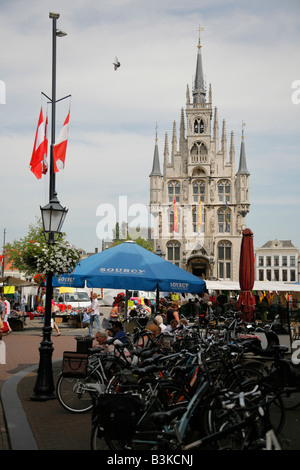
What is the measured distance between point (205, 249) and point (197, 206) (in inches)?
201

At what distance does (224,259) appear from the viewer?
2207 inches

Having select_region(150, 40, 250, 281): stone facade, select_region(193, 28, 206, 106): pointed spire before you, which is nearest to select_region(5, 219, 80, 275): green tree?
select_region(150, 40, 250, 281): stone facade

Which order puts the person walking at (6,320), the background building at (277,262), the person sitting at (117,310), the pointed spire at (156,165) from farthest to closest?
1. the background building at (277,262)
2. the pointed spire at (156,165)
3. the person walking at (6,320)
4. the person sitting at (117,310)

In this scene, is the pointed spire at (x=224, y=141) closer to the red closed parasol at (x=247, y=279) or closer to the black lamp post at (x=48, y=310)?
the red closed parasol at (x=247, y=279)

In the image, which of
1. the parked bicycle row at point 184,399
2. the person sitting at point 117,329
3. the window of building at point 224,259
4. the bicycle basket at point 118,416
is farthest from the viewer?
the window of building at point 224,259

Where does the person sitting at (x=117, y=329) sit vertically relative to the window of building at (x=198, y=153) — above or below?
below

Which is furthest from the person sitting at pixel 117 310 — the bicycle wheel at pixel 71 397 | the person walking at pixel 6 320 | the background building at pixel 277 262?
the background building at pixel 277 262

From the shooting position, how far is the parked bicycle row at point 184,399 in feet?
13.0

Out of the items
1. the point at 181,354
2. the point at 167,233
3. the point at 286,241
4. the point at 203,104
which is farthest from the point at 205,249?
the point at 181,354

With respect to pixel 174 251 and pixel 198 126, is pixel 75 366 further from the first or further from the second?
pixel 198 126

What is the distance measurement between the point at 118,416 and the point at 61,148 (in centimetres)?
752

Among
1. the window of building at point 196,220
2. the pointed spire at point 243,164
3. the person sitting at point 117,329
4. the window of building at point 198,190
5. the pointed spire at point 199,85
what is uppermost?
the pointed spire at point 199,85

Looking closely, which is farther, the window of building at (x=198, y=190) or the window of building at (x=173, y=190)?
the window of building at (x=173, y=190)

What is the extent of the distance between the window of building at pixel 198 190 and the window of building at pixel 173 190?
1992 mm
